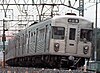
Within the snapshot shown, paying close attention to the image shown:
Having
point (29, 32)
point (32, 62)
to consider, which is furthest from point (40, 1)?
point (32, 62)

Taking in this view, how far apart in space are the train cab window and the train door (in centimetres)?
28

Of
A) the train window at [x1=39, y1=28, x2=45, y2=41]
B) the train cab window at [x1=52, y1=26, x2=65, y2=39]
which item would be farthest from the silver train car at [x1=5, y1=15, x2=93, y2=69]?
the train window at [x1=39, y1=28, x2=45, y2=41]

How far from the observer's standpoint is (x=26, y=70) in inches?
496

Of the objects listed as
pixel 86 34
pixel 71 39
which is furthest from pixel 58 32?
pixel 86 34

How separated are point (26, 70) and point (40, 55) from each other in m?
4.54

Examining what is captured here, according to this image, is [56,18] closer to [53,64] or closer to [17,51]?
[53,64]

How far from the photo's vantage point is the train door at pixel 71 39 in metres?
15.7

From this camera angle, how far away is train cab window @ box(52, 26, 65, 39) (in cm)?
1566

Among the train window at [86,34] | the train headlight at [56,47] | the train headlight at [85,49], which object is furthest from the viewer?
the train window at [86,34]

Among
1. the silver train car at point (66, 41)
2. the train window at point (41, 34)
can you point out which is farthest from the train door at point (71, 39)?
the train window at point (41, 34)

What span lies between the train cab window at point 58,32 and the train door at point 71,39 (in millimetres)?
281

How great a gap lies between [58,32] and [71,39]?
69cm

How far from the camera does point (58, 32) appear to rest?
Answer: 15844 millimetres

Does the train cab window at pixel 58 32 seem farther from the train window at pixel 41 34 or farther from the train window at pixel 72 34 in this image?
the train window at pixel 41 34
